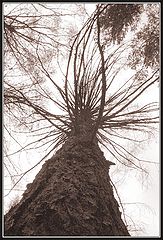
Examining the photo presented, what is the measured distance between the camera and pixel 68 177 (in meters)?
2.44

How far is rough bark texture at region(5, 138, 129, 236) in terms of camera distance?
6.21 ft

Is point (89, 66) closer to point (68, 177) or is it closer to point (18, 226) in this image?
point (68, 177)

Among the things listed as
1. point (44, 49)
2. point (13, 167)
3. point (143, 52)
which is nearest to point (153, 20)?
point (143, 52)

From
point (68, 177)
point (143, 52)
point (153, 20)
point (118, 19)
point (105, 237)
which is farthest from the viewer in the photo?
point (143, 52)

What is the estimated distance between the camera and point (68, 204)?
2.07m

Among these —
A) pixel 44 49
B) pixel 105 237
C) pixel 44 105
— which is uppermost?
pixel 44 49

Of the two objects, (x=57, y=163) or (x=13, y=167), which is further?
(x=13, y=167)

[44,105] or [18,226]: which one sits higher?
[44,105]

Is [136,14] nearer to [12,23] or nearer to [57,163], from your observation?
[12,23]

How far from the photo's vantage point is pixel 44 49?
4699mm

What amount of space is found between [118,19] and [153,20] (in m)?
0.75

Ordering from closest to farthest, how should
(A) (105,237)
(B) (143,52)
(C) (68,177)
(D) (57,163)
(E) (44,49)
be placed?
(A) (105,237), (C) (68,177), (D) (57,163), (B) (143,52), (E) (44,49)

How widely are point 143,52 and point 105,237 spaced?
9.77ft

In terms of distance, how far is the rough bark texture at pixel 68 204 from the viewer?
6.21ft
